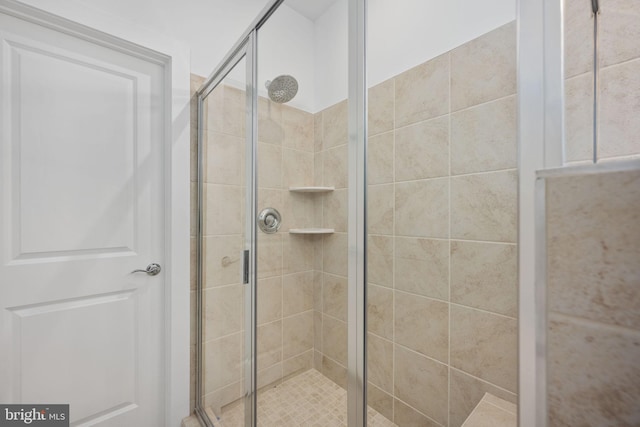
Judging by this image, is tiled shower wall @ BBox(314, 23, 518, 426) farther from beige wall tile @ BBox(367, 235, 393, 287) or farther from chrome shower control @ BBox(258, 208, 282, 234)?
chrome shower control @ BBox(258, 208, 282, 234)

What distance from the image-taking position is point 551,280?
23cm

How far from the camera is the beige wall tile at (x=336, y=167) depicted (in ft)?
2.05

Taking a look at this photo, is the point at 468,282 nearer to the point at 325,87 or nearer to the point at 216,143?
the point at 325,87

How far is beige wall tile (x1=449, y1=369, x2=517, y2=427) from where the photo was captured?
901 mm

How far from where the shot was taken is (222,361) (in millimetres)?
1167

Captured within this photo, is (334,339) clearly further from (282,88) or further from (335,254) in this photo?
(282,88)

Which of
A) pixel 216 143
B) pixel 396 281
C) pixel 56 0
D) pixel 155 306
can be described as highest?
pixel 56 0

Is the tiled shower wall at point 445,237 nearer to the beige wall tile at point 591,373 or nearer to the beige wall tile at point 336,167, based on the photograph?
the beige wall tile at point 336,167

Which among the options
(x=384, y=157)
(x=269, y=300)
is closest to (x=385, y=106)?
(x=384, y=157)

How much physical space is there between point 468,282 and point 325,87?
806 mm

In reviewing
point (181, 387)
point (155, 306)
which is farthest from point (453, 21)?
point (181, 387)

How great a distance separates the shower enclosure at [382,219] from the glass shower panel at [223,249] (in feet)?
0.05

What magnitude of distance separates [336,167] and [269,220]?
347mm

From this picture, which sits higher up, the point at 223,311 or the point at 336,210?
the point at 336,210
